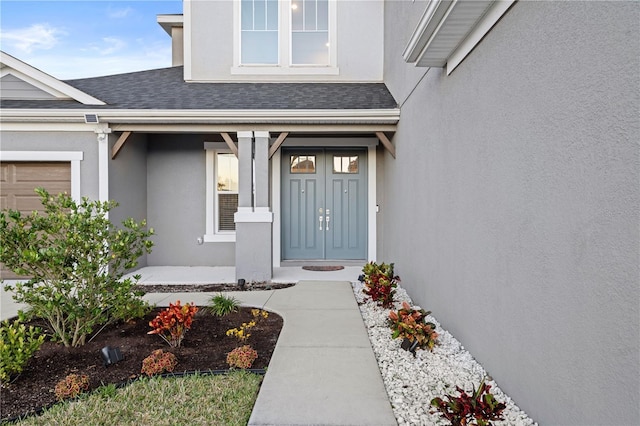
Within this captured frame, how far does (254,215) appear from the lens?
6.78m

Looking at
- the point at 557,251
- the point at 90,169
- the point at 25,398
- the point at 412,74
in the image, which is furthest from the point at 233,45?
the point at 557,251

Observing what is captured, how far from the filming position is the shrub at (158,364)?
123 inches

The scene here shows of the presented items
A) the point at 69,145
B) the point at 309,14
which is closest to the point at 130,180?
the point at 69,145

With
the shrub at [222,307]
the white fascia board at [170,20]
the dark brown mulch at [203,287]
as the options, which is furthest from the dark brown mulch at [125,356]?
the white fascia board at [170,20]

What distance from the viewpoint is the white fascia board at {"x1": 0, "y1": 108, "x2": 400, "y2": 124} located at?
21.5 ft

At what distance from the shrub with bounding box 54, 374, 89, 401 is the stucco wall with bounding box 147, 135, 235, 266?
17.3ft

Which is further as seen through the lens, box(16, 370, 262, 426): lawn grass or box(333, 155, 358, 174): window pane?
box(333, 155, 358, 174): window pane

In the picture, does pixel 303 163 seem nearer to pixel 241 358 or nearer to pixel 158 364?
pixel 241 358

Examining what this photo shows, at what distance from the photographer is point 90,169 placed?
6832 mm

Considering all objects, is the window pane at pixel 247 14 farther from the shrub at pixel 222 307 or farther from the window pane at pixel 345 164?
the shrub at pixel 222 307

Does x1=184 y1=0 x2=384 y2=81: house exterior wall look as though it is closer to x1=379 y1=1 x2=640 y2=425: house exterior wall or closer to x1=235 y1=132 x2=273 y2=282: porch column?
x1=235 y1=132 x2=273 y2=282: porch column

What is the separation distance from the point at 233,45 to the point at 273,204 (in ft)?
11.8

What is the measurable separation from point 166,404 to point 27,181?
6306 millimetres

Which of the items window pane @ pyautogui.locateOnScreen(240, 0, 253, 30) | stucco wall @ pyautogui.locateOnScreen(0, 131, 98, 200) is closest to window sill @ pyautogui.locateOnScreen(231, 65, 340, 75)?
window pane @ pyautogui.locateOnScreen(240, 0, 253, 30)
